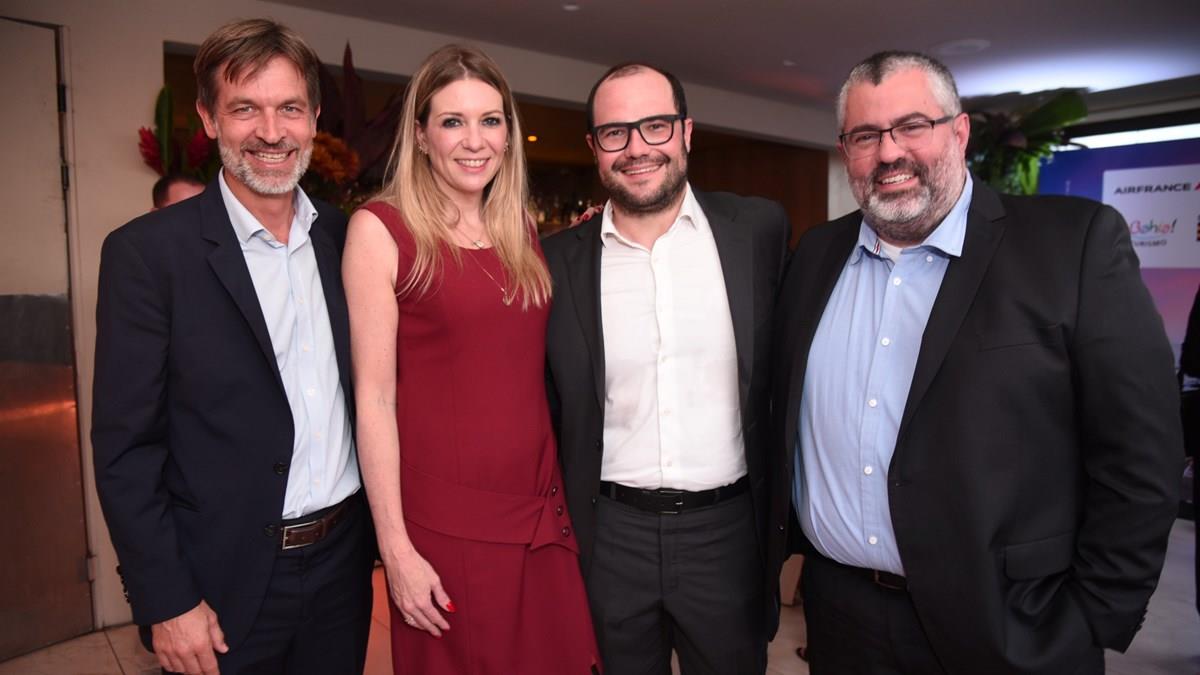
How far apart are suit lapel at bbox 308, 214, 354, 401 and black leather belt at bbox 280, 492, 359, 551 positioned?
0.84 ft

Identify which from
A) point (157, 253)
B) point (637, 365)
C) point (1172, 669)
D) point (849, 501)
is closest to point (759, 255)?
point (637, 365)

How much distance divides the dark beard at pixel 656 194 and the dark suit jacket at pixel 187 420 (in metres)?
0.95

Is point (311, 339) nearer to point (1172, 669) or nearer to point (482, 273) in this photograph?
point (482, 273)

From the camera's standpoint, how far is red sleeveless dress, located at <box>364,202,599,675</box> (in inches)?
72.9

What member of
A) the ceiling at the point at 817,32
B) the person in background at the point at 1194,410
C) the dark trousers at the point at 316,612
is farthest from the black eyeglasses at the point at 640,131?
the ceiling at the point at 817,32

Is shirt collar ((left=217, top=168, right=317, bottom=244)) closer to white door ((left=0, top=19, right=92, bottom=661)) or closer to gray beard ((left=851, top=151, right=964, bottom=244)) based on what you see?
gray beard ((left=851, top=151, right=964, bottom=244))

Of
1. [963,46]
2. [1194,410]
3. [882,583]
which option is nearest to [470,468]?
[882,583]

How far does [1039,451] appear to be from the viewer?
159 centimetres

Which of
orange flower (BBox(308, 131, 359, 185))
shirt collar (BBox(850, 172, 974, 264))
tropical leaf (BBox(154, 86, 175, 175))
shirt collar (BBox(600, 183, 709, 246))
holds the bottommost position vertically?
shirt collar (BBox(850, 172, 974, 264))

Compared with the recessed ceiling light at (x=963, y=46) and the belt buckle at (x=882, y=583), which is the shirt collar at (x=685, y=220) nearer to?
the belt buckle at (x=882, y=583)

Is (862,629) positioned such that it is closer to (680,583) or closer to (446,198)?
(680,583)

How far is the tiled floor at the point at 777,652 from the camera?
362 centimetres

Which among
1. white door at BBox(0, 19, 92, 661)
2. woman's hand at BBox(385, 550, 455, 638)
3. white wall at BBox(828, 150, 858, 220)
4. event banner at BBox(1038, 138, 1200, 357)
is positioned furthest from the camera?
white wall at BBox(828, 150, 858, 220)

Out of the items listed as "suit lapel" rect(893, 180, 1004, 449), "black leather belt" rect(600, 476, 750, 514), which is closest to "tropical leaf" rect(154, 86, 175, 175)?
"black leather belt" rect(600, 476, 750, 514)
